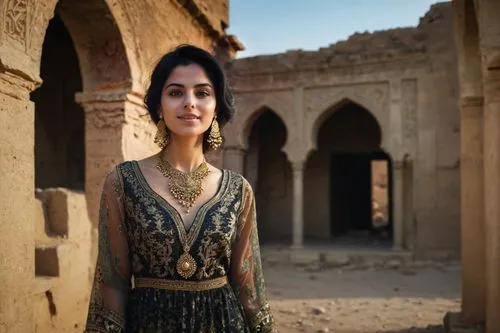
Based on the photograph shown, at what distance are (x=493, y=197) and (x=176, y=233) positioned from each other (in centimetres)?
359

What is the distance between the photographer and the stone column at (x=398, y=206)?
444 inches

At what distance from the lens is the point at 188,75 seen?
181cm

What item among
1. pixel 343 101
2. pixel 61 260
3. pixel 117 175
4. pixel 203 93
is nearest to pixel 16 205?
pixel 61 260

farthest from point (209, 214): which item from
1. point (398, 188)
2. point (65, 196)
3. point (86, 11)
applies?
point (398, 188)

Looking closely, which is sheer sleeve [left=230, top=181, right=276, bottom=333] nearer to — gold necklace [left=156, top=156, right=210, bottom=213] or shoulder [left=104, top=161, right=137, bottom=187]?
gold necklace [left=156, top=156, right=210, bottom=213]

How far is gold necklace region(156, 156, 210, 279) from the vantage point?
1.75m

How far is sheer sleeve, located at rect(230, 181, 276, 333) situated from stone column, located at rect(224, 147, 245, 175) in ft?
34.9

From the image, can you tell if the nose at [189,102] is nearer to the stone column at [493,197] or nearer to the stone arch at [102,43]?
the stone column at [493,197]

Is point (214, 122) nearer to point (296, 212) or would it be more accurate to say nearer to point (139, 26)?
point (139, 26)

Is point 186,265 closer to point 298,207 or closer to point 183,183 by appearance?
point 183,183

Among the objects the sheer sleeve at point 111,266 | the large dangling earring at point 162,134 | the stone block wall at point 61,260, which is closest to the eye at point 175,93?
the large dangling earring at point 162,134

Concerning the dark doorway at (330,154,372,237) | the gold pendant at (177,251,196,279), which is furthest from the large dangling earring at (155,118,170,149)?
the dark doorway at (330,154,372,237)

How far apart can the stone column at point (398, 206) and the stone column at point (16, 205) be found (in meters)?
8.95

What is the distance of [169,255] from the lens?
5.71ft
